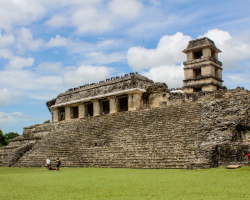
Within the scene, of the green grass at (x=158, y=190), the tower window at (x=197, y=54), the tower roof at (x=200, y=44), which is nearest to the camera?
the green grass at (x=158, y=190)

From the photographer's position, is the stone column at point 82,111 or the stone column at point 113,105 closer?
the stone column at point 113,105

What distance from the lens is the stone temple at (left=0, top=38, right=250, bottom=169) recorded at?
982cm

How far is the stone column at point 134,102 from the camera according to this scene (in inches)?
715

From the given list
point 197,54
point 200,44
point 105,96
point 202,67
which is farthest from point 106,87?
point 197,54

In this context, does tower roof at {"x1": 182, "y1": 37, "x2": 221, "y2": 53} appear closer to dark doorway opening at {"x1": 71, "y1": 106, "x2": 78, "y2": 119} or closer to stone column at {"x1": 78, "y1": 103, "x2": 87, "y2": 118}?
dark doorway opening at {"x1": 71, "y1": 106, "x2": 78, "y2": 119}

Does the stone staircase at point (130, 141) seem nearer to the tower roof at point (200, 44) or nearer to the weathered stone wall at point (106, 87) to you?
the weathered stone wall at point (106, 87)

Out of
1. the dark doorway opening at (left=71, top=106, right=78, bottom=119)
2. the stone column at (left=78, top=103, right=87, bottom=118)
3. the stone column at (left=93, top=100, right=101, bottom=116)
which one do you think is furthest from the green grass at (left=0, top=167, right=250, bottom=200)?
the dark doorway opening at (left=71, top=106, right=78, bottom=119)

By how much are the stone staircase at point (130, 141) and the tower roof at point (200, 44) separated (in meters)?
14.6

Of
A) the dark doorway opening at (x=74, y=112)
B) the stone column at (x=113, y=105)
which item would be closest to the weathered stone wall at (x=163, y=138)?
the stone column at (x=113, y=105)

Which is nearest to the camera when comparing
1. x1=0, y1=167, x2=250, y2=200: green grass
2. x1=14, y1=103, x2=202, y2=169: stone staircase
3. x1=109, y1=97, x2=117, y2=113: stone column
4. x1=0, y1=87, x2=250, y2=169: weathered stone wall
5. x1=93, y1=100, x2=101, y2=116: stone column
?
x1=0, y1=167, x2=250, y2=200: green grass

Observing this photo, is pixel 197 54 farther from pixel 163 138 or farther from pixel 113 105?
pixel 163 138

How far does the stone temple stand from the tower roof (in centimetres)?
1035

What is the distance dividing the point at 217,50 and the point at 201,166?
23.0 metres

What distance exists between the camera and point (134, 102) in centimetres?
1822
